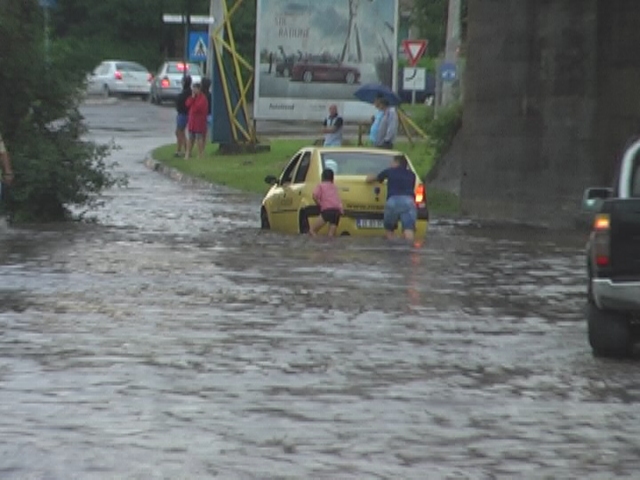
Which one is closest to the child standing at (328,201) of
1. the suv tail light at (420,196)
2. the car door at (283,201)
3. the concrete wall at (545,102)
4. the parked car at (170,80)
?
the suv tail light at (420,196)

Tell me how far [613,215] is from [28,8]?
15.0 meters

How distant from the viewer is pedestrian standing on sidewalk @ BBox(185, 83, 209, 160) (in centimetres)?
4325

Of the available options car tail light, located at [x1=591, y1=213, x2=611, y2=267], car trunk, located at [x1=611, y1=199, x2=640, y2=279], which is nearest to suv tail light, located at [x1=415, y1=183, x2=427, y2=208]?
car tail light, located at [x1=591, y1=213, x2=611, y2=267]

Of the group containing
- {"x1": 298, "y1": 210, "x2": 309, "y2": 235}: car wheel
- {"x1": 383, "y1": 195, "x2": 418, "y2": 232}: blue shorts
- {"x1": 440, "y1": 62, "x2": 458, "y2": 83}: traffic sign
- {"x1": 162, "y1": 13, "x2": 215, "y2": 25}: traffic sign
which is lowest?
{"x1": 298, "y1": 210, "x2": 309, "y2": 235}: car wheel

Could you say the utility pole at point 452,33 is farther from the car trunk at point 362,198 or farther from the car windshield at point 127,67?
the car windshield at point 127,67

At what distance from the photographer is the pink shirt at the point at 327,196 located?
23000 mm

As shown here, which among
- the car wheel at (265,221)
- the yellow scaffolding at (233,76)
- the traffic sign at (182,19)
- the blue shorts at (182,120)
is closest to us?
the car wheel at (265,221)

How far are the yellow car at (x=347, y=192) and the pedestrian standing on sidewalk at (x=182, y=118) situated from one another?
1921 cm

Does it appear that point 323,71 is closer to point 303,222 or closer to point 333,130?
point 333,130

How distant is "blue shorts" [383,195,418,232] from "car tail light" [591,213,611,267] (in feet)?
34.2

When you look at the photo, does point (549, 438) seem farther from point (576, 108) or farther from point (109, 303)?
point (576, 108)

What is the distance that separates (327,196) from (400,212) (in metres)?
0.92

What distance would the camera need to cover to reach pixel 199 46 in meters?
55.6

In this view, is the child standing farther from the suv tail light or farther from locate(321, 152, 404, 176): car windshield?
the suv tail light
